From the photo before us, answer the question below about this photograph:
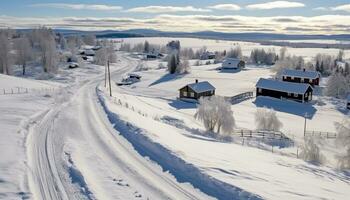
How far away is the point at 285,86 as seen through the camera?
220 feet

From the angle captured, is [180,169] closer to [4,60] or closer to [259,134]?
[259,134]

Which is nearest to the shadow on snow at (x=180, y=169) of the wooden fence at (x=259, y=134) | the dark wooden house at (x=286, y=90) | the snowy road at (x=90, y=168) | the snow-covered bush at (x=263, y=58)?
the snowy road at (x=90, y=168)

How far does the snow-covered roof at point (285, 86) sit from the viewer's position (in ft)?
214

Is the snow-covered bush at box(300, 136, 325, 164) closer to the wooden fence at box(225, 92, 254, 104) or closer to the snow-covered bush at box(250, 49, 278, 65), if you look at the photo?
the wooden fence at box(225, 92, 254, 104)

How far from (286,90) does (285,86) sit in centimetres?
109

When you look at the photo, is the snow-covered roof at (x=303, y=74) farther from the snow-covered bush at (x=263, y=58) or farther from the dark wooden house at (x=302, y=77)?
the snow-covered bush at (x=263, y=58)

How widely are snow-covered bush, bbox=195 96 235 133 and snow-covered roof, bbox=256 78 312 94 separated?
1197 inches

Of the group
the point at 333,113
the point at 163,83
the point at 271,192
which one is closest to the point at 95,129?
the point at 271,192

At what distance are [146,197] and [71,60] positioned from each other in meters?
102

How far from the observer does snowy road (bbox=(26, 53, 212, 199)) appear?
49.1 feet

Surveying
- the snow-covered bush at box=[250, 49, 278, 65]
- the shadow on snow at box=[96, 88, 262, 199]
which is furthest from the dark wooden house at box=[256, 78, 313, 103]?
the snow-covered bush at box=[250, 49, 278, 65]

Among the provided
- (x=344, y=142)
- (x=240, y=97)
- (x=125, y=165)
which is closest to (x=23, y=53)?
(x=240, y=97)

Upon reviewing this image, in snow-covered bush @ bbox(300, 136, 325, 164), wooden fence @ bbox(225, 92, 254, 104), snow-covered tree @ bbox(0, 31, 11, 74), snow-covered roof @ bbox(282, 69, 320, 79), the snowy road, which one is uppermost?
snow-covered tree @ bbox(0, 31, 11, 74)

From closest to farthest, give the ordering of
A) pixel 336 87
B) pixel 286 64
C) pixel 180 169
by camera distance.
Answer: pixel 180 169 < pixel 336 87 < pixel 286 64
